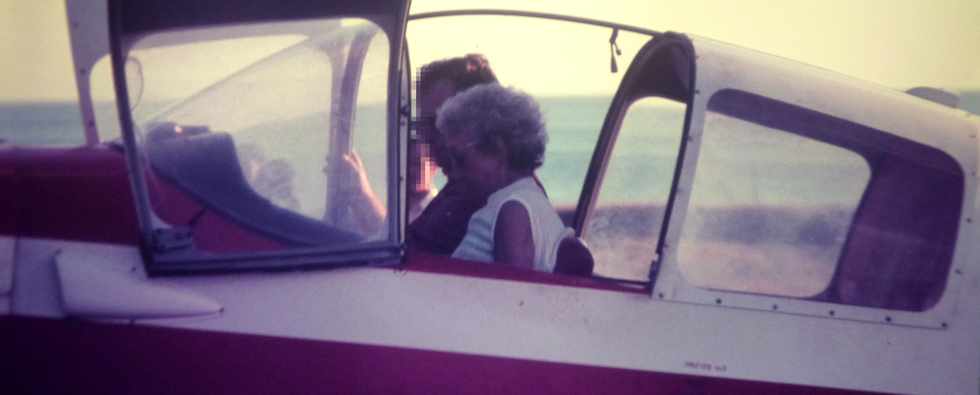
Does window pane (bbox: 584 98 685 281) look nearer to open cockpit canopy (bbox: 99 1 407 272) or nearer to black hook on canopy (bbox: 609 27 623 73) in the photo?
black hook on canopy (bbox: 609 27 623 73)

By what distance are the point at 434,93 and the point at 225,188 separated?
1146 millimetres

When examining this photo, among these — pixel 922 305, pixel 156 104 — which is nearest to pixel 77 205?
pixel 156 104

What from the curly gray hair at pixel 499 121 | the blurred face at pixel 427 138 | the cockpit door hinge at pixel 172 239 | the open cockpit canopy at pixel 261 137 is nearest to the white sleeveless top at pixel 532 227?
the curly gray hair at pixel 499 121

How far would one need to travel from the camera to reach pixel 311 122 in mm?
2355

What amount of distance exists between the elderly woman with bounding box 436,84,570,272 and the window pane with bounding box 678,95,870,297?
474mm

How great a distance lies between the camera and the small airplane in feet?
7.30

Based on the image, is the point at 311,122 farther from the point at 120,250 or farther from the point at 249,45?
the point at 120,250

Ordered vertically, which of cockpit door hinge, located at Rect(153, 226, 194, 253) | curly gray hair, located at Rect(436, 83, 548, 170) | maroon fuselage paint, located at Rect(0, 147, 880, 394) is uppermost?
curly gray hair, located at Rect(436, 83, 548, 170)

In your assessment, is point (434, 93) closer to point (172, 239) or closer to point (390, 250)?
point (390, 250)

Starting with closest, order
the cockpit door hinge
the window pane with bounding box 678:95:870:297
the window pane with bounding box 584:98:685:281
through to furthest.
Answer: the cockpit door hinge
the window pane with bounding box 678:95:870:297
the window pane with bounding box 584:98:685:281

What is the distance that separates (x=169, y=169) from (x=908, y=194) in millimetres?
2115

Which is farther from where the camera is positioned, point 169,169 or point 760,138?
point 760,138

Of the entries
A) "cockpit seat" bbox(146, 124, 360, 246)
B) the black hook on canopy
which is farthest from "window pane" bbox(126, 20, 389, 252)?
the black hook on canopy

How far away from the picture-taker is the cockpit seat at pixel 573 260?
8.57 ft
